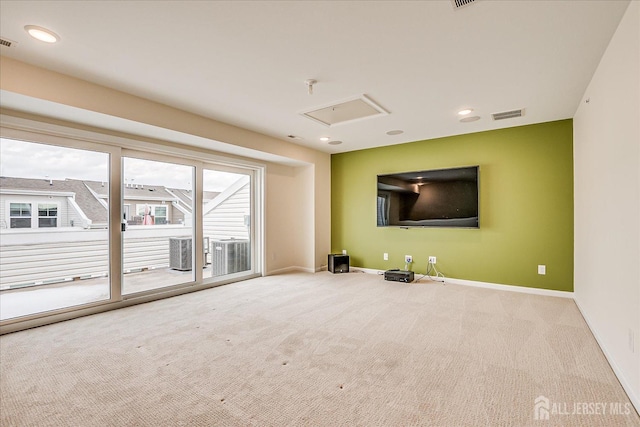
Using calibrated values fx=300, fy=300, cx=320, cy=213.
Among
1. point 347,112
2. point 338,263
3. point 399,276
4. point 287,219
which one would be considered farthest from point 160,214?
point 399,276

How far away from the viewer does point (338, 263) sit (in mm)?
5766

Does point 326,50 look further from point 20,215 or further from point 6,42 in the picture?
point 20,215

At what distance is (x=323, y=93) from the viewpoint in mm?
3205

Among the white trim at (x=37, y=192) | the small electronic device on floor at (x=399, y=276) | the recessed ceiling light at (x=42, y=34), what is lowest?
the small electronic device on floor at (x=399, y=276)

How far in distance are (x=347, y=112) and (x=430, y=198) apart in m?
2.11

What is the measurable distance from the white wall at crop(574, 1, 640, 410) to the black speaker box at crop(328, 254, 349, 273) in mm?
3501

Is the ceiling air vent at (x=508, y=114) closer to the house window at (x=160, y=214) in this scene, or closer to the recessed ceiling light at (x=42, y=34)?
the recessed ceiling light at (x=42, y=34)

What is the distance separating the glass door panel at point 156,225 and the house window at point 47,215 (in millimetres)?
647

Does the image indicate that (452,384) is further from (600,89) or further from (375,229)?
(375,229)

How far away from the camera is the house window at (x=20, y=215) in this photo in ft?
9.87

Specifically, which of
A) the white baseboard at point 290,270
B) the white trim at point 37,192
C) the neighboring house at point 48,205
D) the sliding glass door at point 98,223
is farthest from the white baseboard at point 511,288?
the white trim at point 37,192

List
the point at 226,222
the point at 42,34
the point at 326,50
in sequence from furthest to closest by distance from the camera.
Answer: the point at 226,222
the point at 326,50
the point at 42,34

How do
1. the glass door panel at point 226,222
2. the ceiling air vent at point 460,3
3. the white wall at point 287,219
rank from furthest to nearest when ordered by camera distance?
1. the white wall at point 287,219
2. the glass door panel at point 226,222
3. the ceiling air vent at point 460,3

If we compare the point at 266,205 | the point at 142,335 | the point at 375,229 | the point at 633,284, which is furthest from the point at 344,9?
the point at 375,229
